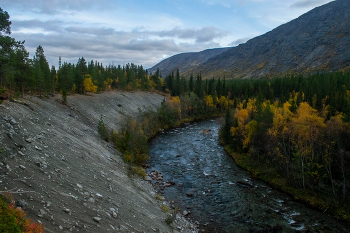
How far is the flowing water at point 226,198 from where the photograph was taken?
25734 millimetres

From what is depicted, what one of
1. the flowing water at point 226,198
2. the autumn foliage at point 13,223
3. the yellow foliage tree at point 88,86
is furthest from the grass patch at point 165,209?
the yellow foliage tree at point 88,86

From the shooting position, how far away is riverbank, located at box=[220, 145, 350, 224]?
2786cm

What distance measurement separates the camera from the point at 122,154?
40.7 meters

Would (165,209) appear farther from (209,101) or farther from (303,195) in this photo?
(209,101)

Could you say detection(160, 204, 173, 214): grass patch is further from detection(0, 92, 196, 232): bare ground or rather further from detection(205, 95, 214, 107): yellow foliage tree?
detection(205, 95, 214, 107): yellow foliage tree

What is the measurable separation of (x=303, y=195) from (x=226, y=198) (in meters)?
10.8

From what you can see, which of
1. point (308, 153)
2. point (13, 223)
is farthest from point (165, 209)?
point (308, 153)

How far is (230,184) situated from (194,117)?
67.6 m

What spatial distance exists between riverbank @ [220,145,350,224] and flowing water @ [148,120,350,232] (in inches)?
36.7

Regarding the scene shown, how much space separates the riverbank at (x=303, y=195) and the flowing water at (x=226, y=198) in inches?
36.7

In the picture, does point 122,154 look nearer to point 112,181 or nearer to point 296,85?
point 112,181

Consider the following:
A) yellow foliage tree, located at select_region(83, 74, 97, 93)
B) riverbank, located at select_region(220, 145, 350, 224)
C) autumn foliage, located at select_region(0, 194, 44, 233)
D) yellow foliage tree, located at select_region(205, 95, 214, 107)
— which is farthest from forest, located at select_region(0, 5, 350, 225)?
yellow foliage tree, located at select_region(205, 95, 214, 107)

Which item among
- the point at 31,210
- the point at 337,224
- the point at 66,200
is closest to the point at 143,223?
the point at 66,200

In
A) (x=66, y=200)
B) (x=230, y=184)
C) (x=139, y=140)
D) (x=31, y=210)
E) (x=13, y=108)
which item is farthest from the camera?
(x=139, y=140)
